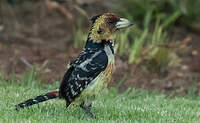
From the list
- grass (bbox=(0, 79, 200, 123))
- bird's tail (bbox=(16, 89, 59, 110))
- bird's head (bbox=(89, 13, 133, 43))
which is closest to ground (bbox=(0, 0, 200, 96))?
grass (bbox=(0, 79, 200, 123))

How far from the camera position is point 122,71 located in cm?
944

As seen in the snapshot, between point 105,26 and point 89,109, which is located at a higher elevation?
point 105,26

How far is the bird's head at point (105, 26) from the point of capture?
18.7 ft

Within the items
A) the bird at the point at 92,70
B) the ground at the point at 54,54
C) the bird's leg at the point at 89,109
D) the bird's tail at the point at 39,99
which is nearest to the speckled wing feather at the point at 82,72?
the bird at the point at 92,70

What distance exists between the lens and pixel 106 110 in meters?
6.08

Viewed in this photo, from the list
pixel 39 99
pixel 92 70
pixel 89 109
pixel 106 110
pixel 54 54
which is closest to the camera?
pixel 92 70

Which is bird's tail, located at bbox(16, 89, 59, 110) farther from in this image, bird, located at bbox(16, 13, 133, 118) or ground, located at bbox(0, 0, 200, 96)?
ground, located at bbox(0, 0, 200, 96)

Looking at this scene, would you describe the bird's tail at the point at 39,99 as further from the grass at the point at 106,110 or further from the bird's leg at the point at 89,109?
the bird's leg at the point at 89,109

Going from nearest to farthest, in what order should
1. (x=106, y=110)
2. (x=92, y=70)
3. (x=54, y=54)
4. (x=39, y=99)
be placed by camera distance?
(x=92, y=70) → (x=39, y=99) → (x=106, y=110) → (x=54, y=54)

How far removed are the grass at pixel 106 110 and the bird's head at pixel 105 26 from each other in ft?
3.10

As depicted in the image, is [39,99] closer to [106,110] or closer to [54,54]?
[106,110]

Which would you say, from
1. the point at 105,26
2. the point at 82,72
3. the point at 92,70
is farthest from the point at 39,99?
the point at 105,26

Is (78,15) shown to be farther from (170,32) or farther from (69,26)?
(170,32)

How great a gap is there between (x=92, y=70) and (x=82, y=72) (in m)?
0.12
